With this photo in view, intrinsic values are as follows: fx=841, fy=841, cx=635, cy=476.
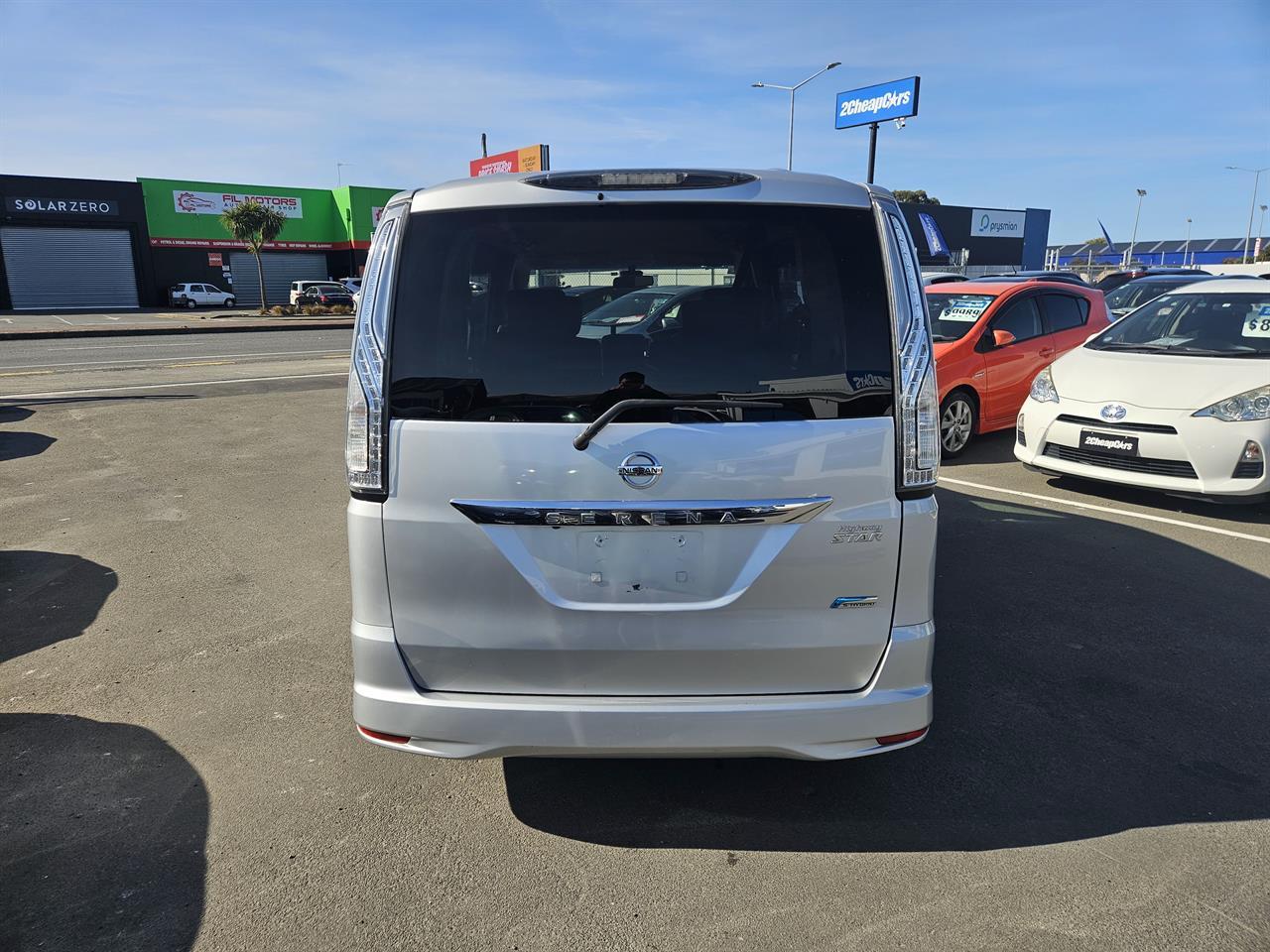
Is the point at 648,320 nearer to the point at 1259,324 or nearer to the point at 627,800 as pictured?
the point at 627,800

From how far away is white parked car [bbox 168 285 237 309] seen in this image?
44.9 m

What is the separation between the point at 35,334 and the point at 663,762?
96.6ft

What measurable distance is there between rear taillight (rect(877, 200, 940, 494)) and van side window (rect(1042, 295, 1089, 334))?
7917 mm

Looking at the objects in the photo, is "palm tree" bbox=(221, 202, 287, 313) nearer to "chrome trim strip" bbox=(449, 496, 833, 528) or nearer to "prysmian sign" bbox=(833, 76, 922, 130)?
"prysmian sign" bbox=(833, 76, 922, 130)

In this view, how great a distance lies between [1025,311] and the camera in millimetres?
9250

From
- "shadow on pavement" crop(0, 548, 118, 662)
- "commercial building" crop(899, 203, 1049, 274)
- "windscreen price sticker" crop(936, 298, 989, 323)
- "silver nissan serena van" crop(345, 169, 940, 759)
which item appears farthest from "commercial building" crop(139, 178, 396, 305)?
"silver nissan serena van" crop(345, 169, 940, 759)

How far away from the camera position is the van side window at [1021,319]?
9016mm

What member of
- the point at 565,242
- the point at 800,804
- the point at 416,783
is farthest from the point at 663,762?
the point at 565,242

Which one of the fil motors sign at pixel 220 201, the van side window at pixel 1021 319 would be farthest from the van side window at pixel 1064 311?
the fil motors sign at pixel 220 201

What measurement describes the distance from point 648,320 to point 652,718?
117 centimetres

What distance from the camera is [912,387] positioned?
246 centimetres

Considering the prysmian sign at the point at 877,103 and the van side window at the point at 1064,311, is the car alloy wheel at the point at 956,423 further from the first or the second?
the prysmian sign at the point at 877,103

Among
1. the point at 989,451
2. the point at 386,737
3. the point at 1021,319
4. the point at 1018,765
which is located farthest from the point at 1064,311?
the point at 386,737

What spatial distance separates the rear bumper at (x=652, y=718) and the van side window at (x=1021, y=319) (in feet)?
24.3
